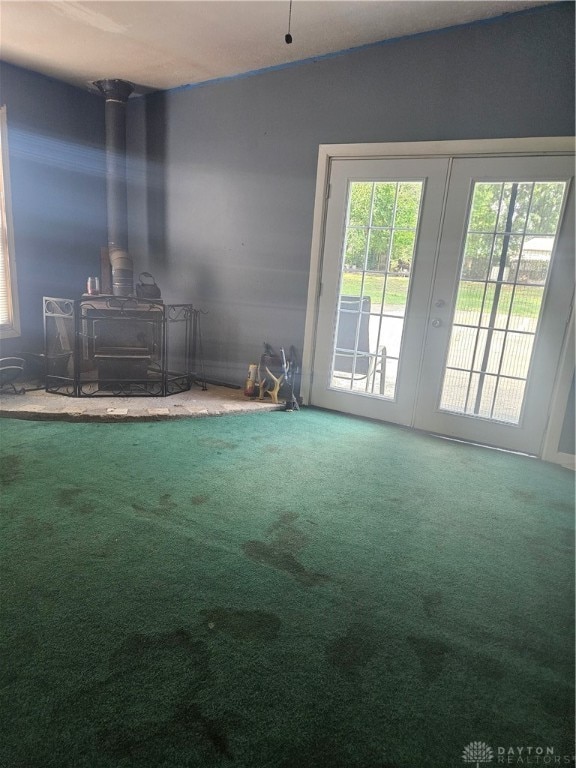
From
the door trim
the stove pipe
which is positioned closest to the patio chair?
the door trim

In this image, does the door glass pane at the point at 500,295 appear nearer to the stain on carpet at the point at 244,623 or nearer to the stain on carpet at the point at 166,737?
the stain on carpet at the point at 244,623

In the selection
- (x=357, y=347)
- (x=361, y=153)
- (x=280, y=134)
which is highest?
(x=280, y=134)

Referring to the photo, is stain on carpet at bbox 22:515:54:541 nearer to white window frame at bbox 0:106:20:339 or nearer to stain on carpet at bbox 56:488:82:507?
stain on carpet at bbox 56:488:82:507

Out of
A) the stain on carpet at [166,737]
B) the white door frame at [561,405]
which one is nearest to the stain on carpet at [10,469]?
the stain on carpet at [166,737]

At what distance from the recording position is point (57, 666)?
56.4 inches

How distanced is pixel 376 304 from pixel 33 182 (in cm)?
322

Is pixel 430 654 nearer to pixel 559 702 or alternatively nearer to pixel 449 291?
pixel 559 702

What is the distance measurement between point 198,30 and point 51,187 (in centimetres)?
202

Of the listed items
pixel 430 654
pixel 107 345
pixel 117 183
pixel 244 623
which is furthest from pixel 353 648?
pixel 117 183

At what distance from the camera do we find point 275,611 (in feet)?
5.62

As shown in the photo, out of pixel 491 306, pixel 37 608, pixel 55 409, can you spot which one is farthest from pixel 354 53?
pixel 37 608

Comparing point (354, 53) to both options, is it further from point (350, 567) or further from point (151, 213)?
→ point (350, 567)

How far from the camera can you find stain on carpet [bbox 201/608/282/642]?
5.25 feet

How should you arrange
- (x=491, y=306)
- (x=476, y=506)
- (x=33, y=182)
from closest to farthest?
(x=476, y=506) → (x=491, y=306) → (x=33, y=182)
